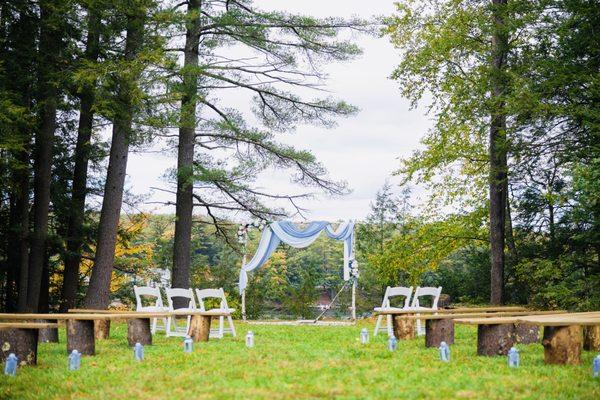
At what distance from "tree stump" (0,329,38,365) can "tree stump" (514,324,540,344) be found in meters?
5.93

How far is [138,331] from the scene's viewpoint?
29.5ft

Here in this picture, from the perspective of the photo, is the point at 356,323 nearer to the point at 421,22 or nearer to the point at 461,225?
the point at 461,225

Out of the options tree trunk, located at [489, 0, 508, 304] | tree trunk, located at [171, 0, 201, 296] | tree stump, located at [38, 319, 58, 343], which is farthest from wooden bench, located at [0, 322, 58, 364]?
tree trunk, located at [489, 0, 508, 304]

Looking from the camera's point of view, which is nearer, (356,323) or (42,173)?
(42,173)

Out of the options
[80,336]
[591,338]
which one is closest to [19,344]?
[80,336]

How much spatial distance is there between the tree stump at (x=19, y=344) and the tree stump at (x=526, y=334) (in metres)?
5.93

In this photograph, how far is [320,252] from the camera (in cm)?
2434

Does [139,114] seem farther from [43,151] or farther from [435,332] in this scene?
[435,332]

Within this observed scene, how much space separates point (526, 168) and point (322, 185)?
456cm

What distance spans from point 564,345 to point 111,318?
490 centimetres

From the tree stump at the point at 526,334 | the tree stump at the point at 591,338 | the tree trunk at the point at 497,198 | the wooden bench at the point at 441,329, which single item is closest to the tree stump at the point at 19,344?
the wooden bench at the point at 441,329

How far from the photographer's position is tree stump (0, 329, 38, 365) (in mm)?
7008

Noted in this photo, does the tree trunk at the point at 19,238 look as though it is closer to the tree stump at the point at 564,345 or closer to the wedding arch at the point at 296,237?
the wedding arch at the point at 296,237

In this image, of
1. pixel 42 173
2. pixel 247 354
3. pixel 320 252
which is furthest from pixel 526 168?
pixel 320 252
